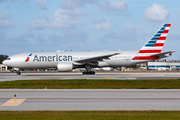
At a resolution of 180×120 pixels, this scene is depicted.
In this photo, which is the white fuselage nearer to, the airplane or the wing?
the airplane

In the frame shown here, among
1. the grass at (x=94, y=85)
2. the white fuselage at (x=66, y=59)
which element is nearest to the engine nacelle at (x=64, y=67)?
the white fuselage at (x=66, y=59)

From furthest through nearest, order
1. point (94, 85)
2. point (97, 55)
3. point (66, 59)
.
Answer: point (97, 55) → point (66, 59) → point (94, 85)

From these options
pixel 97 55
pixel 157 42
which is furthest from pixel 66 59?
pixel 157 42

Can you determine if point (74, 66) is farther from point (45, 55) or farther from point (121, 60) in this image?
point (121, 60)

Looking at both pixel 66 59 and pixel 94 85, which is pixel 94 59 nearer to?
pixel 66 59
